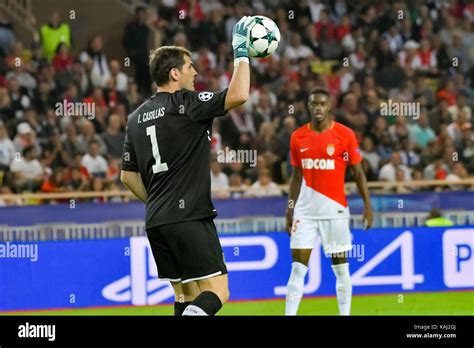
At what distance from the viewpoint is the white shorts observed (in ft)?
36.9

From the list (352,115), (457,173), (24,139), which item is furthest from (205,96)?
(352,115)

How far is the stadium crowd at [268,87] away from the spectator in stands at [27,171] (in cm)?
1

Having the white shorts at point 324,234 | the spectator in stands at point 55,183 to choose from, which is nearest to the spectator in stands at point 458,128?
the spectator in stands at point 55,183

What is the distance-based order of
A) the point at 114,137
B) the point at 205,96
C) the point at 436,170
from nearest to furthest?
the point at 205,96 → the point at 114,137 → the point at 436,170

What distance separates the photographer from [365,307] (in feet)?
41.4

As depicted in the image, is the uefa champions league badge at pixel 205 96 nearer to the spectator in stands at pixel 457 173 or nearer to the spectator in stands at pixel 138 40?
the spectator in stands at pixel 457 173

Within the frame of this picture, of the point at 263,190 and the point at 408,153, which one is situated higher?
the point at 408,153

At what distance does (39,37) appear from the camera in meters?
18.3

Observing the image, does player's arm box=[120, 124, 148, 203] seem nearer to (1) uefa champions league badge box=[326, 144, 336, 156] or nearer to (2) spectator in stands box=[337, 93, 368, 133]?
(1) uefa champions league badge box=[326, 144, 336, 156]

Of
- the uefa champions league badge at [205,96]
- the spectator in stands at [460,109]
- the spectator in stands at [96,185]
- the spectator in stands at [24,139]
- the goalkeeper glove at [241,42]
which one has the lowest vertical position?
the spectator in stands at [96,185]

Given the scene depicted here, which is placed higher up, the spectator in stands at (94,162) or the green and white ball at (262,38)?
the green and white ball at (262,38)

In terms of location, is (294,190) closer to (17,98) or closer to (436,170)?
(436,170)

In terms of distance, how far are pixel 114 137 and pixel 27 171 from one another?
4.28 ft

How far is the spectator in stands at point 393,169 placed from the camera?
1627cm
